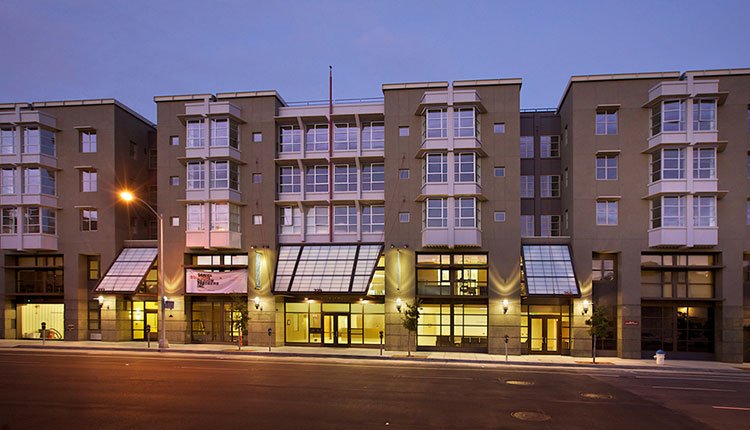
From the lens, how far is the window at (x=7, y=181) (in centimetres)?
3634

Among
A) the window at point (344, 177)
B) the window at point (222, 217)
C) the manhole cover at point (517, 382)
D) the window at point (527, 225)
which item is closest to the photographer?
the manhole cover at point (517, 382)

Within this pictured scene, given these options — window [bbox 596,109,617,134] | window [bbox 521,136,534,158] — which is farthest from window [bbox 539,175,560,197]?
window [bbox 596,109,617,134]

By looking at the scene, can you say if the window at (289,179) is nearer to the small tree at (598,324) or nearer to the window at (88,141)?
the window at (88,141)

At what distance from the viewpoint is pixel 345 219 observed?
35.0 meters

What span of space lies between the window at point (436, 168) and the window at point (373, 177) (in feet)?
12.5

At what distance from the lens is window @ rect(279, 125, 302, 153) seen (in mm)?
35125

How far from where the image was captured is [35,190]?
35.9 metres

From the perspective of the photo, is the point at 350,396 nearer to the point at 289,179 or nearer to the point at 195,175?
the point at 289,179

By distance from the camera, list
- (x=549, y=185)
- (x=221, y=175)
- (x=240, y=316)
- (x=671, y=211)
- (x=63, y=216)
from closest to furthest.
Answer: (x=671, y=211) → (x=240, y=316) → (x=221, y=175) → (x=549, y=185) → (x=63, y=216)

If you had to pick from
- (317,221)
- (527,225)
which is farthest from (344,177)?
(527,225)

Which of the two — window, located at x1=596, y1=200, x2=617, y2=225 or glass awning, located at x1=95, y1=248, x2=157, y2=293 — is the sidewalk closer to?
glass awning, located at x1=95, y1=248, x2=157, y2=293

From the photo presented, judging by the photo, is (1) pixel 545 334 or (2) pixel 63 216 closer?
(1) pixel 545 334

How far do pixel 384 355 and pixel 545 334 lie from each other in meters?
11.0

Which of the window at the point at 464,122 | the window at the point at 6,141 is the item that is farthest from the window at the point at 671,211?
the window at the point at 6,141
